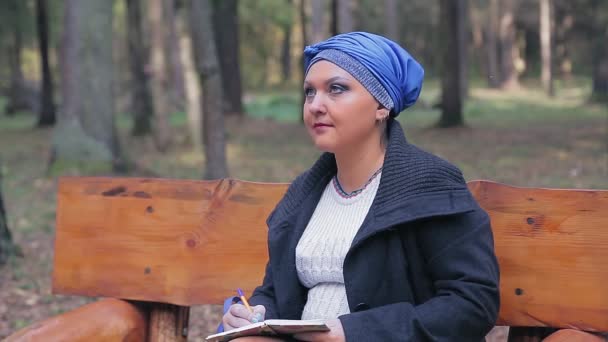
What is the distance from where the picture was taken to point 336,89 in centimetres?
266

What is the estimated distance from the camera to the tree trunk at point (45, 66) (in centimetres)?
2250

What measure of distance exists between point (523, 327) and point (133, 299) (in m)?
1.52

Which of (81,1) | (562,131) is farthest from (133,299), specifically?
(562,131)

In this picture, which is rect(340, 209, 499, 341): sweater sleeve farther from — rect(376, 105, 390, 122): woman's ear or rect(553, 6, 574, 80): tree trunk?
rect(553, 6, 574, 80): tree trunk

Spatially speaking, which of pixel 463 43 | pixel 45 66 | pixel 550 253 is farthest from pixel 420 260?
pixel 463 43

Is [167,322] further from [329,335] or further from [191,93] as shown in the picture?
[191,93]

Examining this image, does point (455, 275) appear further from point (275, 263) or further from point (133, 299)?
point (133, 299)

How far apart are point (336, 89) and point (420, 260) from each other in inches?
Result: 23.6

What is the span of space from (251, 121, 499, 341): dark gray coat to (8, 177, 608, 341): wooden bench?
310 mm

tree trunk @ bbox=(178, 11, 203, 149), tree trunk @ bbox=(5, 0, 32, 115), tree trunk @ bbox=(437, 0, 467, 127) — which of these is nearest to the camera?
tree trunk @ bbox=(178, 11, 203, 149)

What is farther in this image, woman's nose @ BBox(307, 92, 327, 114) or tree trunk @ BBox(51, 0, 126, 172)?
tree trunk @ BBox(51, 0, 126, 172)

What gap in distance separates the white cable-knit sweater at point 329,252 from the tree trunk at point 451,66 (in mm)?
15649

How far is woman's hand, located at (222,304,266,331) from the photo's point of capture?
2660 millimetres

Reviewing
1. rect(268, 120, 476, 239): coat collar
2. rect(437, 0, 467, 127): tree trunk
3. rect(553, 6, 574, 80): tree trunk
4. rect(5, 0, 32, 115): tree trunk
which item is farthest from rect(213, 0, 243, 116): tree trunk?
rect(553, 6, 574, 80): tree trunk
